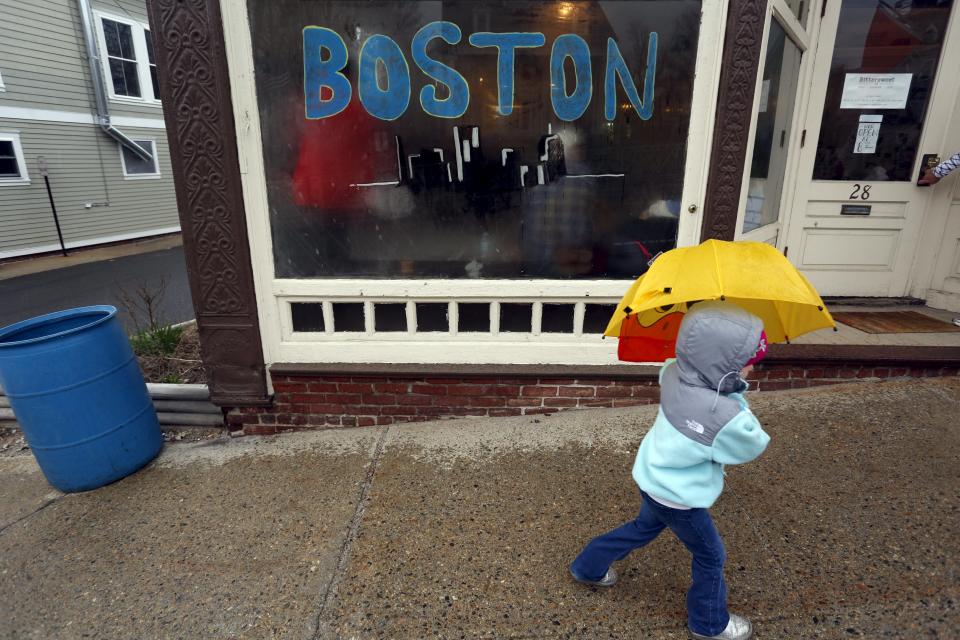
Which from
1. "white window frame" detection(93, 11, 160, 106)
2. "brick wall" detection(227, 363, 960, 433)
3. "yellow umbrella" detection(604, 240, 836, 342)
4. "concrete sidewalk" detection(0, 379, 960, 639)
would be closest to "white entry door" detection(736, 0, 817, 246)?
"brick wall" detection(227, 363, 960, 433)

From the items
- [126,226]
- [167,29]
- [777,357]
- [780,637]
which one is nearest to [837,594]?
[780,637]

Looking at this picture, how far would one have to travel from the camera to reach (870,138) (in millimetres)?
4434

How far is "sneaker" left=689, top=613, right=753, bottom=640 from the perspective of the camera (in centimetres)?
205

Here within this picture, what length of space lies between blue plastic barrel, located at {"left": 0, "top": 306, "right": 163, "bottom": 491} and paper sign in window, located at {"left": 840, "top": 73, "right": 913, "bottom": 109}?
5.58 metres

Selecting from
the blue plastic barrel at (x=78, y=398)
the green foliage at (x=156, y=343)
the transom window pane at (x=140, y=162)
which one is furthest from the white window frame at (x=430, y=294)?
the transom window pane at (x=140, y=162)

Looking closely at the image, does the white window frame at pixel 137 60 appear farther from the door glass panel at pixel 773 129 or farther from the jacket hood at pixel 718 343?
the jacket hood at pixel 718 343

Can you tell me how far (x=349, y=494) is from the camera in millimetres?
3061

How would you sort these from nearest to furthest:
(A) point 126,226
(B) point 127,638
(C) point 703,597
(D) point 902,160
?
(C) point 703,597 < (B) point 127,638 < (D) point 902,160 < (A) point 126,226

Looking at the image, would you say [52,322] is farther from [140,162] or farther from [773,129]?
[140,162]

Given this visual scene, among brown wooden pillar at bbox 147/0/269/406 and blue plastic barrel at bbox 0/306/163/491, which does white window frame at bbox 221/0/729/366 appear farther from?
blue plastic barrel at bbox 0/306/163/491

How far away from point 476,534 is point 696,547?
110 centimetres

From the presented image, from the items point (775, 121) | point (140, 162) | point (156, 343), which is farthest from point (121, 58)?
point (775, 121)

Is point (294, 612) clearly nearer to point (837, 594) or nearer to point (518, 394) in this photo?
point (518, 394)

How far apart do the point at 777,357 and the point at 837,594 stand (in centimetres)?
184
